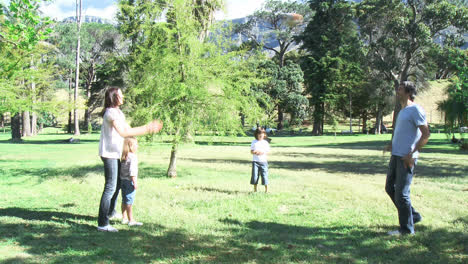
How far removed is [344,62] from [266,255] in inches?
1661

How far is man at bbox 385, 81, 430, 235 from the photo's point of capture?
4941 millimetres

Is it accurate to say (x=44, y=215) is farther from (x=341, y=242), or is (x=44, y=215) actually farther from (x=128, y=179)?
(x=341, y=242)

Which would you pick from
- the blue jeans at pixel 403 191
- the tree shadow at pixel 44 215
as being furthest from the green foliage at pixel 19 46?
the blue jeans at pixel 403 191

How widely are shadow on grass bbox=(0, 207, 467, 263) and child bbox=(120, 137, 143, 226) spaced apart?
1.11 ft

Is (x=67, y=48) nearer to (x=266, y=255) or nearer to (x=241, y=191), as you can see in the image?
(x=241, y=191)

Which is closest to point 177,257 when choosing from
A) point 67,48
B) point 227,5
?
point 227,5

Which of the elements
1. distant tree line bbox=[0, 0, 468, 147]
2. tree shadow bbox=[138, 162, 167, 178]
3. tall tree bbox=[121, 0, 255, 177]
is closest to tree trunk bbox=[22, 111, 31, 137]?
distant tree line bbox=[0, 0, 468, 147]

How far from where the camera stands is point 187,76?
10.3m

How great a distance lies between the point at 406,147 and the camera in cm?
500

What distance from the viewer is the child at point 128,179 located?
18.9 feet

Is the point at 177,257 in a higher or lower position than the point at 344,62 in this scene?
lower

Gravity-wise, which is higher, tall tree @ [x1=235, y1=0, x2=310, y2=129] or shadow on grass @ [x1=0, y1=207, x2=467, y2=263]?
tall tree @ [x1=235, y1=0, x2=310, y2=129]

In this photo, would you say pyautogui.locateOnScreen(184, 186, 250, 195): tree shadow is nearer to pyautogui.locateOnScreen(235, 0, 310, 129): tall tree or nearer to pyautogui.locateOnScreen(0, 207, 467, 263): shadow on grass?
pyautogui.locateOnScreen(0, 207, 467, 263): shadow on grass

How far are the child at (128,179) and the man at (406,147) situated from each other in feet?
11.9
